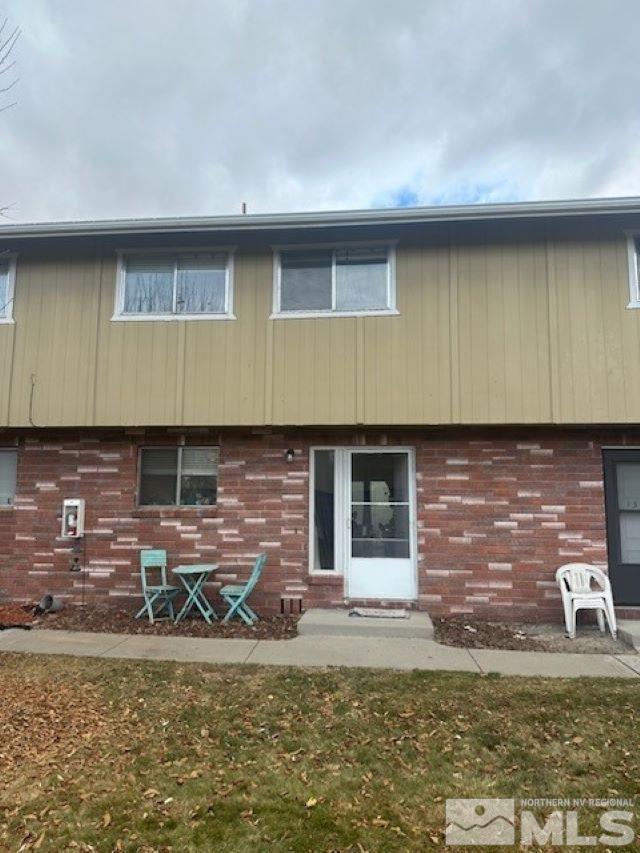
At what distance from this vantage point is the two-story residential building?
698 cm

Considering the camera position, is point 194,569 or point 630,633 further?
point 194,569

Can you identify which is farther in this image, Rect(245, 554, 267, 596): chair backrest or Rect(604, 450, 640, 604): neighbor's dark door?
Rect(604, 450, 640, 604): neighbor's dark door

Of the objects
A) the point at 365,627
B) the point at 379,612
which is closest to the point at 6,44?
the point at 365,627

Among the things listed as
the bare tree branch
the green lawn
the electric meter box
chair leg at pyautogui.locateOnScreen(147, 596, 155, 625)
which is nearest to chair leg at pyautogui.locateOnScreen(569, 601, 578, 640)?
the green lawn

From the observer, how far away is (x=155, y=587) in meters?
7.16

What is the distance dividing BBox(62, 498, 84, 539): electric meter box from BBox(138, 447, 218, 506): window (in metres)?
0.83

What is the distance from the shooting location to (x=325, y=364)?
721cm

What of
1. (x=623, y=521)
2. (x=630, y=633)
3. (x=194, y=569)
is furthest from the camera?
(x=623, y=521)

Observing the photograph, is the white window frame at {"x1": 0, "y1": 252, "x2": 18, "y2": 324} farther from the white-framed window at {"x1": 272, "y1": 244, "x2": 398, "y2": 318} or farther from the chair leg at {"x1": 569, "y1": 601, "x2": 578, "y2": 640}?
the chair leg at {"x1": 569, "y1": 601, "x2": 578, "y2": 640}

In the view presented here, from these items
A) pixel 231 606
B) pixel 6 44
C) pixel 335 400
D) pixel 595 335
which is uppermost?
pixel 6 44

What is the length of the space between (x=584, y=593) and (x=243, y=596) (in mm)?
4254

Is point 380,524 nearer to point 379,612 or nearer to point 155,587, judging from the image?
point 379,612

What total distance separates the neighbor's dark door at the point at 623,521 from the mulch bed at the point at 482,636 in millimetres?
1571

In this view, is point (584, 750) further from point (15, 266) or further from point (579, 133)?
point (579, 133)
